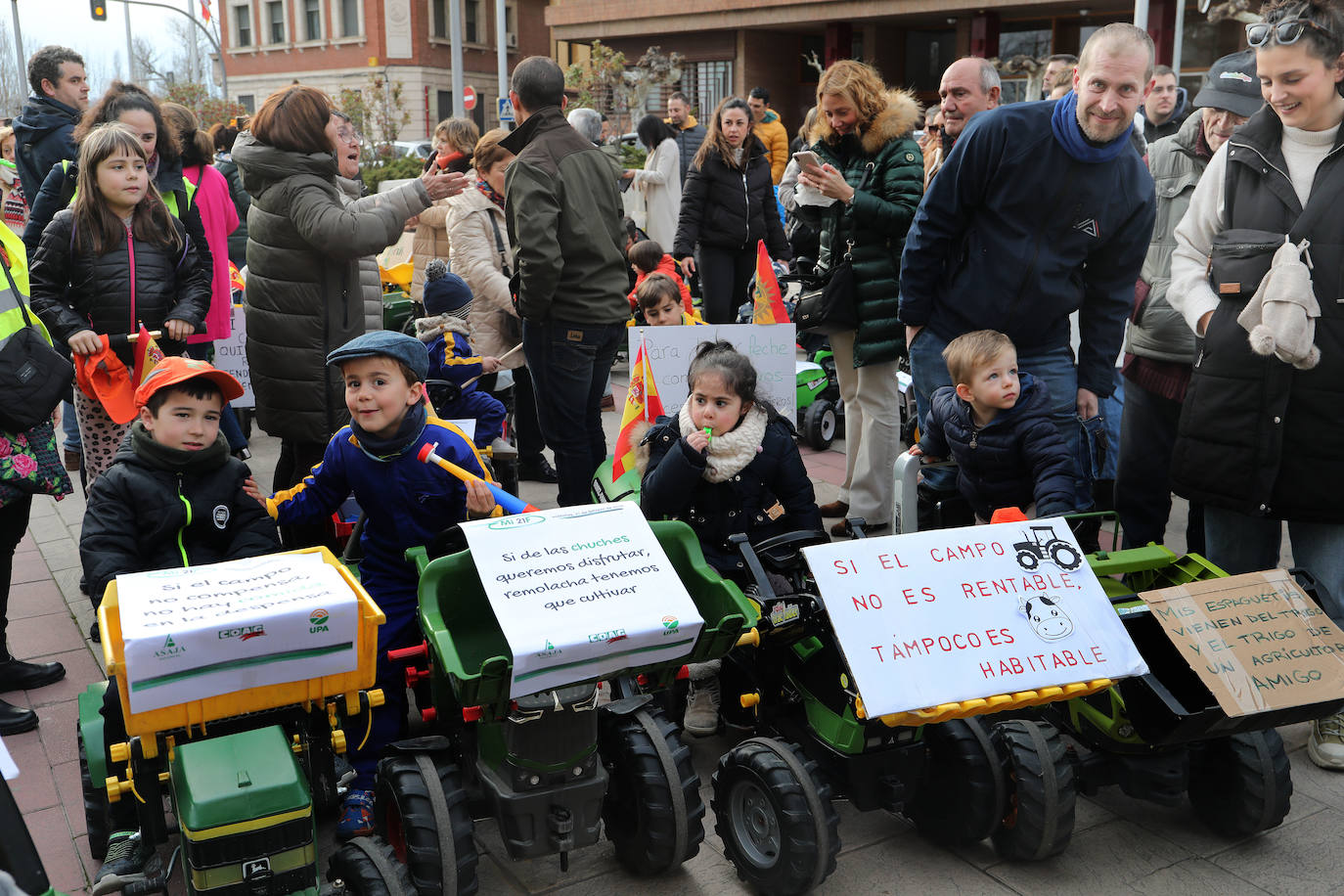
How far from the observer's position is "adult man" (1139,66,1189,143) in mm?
5570

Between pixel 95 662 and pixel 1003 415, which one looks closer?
pixel 1003 415

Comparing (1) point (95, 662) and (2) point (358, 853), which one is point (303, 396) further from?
(2) point (358, 853)

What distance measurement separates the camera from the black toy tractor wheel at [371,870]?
238 cm

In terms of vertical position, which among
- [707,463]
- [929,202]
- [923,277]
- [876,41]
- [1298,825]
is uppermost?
[876,41]

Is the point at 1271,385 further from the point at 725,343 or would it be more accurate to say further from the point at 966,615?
the point at 725,343

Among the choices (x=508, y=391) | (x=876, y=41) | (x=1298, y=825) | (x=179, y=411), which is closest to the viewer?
(x=1298, y=825)

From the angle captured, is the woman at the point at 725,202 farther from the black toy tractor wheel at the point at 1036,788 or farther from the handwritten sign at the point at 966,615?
the black toy tractor wheel at the point at 1036,788

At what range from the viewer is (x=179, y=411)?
11.2 feet

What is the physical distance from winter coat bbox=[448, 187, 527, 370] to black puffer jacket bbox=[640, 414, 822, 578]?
8.96 ft

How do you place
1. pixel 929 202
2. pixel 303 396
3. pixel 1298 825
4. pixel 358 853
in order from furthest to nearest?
pixel 303 396 < pixel 929 202 < pixel 1298 825 < pixel 358 853

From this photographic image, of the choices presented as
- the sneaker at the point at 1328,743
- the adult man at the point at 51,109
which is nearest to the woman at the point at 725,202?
the adult man at the point at 51,109

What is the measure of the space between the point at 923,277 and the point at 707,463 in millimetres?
1266

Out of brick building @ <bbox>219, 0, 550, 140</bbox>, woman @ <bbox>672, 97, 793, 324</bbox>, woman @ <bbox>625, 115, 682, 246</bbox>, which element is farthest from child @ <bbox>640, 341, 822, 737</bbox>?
brick building @ <bbox>219, 0, 550, 140</bbox>

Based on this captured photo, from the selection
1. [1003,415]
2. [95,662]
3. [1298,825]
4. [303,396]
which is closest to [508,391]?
[303,396]
